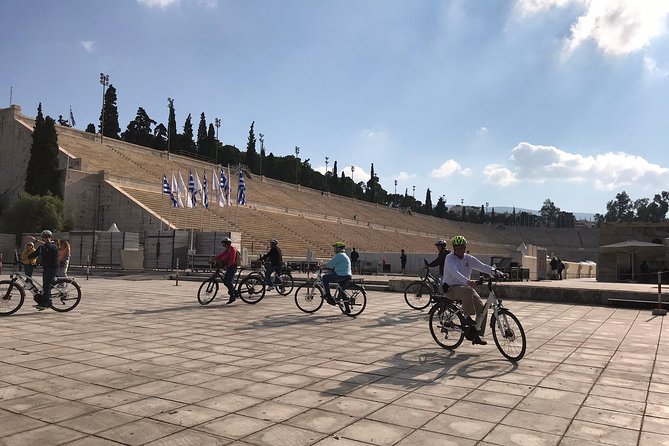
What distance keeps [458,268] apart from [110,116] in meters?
75.1

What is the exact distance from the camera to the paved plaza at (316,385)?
13.2 ft

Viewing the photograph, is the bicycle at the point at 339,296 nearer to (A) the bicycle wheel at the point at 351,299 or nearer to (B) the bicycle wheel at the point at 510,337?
(A) the bicycle wheel at the point at 351,299

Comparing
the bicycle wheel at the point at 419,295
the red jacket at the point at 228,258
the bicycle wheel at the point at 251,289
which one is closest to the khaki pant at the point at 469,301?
the bicycle wheel at the point at 419,295

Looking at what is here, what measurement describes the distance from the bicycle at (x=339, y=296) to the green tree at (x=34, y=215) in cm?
3426

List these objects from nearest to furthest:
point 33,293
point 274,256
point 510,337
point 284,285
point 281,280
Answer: point 510,337 < point 33,293 < point 274,256 < point 281,280 < point 284,285

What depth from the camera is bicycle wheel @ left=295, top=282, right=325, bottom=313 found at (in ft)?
38.4

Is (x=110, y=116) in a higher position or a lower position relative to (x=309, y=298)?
higher

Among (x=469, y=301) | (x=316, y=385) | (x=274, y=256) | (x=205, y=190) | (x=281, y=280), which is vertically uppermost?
(x=205, y=190)

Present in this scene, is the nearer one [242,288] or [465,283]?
[465,283]

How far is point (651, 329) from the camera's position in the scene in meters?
10.1

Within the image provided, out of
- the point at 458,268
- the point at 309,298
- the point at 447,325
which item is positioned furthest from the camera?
the point at 309,298

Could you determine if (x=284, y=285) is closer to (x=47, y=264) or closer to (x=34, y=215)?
(x=47, y=264)

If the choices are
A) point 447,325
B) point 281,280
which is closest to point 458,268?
point 447,325

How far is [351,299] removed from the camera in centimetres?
1119
